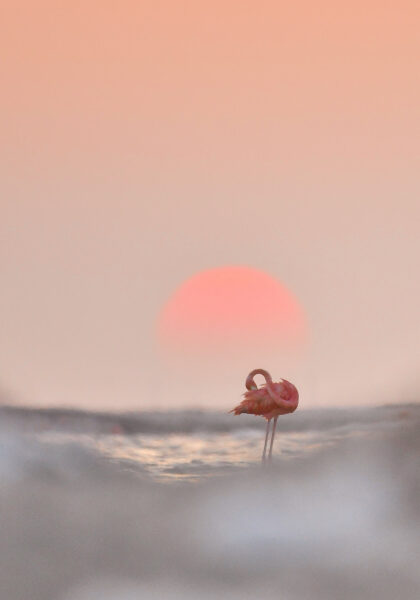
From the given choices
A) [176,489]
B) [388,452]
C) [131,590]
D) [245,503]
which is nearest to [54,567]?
[131,590]

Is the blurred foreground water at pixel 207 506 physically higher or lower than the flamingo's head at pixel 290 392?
lower

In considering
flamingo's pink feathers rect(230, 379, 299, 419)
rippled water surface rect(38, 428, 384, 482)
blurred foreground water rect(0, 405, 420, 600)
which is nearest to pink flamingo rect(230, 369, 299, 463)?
flamingo's pink feathers rect(230, 379, 299, 419)

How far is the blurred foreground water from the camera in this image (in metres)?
5.40

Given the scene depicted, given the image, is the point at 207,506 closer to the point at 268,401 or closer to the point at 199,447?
the point at 268,401

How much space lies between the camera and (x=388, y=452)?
11.0m

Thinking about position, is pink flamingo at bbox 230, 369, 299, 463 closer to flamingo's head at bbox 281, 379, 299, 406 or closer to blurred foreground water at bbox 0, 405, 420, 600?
flamingo's head at bbox 281, 379, 299, 406

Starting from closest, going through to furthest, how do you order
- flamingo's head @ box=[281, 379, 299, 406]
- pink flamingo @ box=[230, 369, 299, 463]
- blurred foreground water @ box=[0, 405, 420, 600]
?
blurred foreground water @ box=[0, 405, 420, 600] → pink flamingo @ box=[230, 369, 299, 463] → flamingo's head @ box=[281, 379, 299, 406]

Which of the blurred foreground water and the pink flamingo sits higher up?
the pink flamingo

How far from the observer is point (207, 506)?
7.72 meters

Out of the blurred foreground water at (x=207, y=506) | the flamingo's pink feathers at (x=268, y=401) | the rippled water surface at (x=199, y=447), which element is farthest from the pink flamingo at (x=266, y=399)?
the rippled water surface at (x=199, y=447)

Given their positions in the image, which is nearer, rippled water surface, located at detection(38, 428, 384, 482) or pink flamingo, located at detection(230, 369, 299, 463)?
pink flamingo, located at detection(230, 369, 299, 463)

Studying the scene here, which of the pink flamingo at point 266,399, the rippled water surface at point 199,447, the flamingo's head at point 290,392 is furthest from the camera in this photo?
the rippled water surface at point 199,447

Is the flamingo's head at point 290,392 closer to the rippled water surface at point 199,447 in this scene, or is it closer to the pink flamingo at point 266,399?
the pink flamingo at point 266,399

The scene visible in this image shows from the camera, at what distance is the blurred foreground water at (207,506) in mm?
5402
